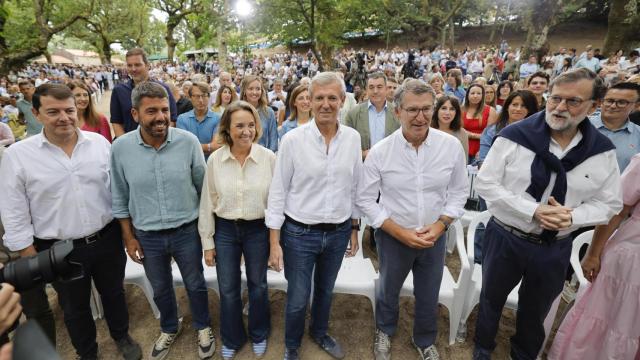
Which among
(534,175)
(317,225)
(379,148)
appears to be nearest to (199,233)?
(317,225)

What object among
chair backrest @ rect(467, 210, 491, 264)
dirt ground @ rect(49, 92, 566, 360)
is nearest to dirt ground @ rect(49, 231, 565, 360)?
dirt ground @ rect(49, 92, 566, 360)

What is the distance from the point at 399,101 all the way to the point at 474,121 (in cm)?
307

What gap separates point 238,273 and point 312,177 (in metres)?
0.96

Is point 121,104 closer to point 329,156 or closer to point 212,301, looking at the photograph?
point 212,301

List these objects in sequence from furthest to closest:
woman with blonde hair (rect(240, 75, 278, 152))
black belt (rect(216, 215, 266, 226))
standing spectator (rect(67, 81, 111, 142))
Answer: woman with blonde hair (rect(240, 75, 278, 152)) < standing spectator (rect(67, 81, 111, 142)) < black belt (rect(216, 215, 266, 226))

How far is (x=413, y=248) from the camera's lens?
2352 mm

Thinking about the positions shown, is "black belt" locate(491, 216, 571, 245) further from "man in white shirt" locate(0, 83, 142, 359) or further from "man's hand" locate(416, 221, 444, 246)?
"man in white shirt" locate(0, 83, 142, 359)

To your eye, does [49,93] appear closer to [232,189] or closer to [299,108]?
[232,189]

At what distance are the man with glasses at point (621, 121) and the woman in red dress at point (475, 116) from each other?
1.63m

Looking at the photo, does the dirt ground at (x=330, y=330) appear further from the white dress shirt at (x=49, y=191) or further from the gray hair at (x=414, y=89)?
the gray hair at (x=414, y=89)

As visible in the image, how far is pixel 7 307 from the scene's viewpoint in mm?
1276

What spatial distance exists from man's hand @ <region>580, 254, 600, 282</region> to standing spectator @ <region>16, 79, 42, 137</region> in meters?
6.43

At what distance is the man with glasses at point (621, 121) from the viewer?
2.90 meters

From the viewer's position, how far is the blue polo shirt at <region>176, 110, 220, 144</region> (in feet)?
13.4
